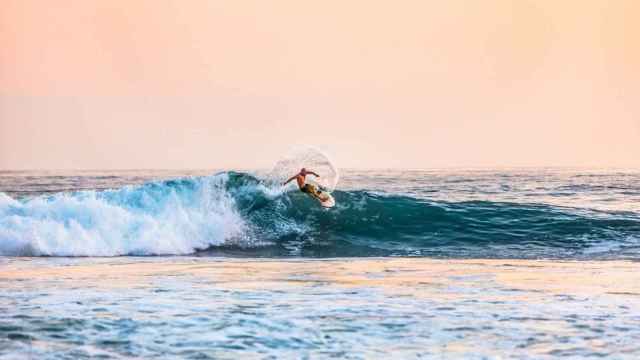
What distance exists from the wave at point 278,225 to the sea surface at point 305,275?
70mm

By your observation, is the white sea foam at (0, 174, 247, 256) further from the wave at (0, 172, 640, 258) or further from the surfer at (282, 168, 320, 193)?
the surfer at (282, 168, 320, 193)

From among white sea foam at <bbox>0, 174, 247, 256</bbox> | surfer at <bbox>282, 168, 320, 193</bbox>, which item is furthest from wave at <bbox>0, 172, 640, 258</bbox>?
surfer at <bbox>282, 168, 320, 193</bbox>

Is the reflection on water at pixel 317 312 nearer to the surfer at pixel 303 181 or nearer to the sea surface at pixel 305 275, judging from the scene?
the sea surface at pixel 305 275

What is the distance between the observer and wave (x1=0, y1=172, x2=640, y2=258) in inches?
945

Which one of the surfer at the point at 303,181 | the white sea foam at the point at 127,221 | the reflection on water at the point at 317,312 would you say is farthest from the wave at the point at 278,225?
the reflection on water at the point at 317,312

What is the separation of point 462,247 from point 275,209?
21.5 feet

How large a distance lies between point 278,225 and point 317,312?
15.9 m

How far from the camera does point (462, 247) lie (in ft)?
84.0

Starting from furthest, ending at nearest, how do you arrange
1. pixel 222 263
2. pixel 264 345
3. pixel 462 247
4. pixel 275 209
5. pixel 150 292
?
pixel 275 209 < pixel 462 247 < pixel 222 263 < pixel 150 292 < pixel 264 345

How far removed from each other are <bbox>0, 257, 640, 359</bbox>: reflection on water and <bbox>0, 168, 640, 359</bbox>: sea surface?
4 cm

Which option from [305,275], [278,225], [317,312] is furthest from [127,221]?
[317,312]

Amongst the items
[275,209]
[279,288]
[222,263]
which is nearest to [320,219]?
[275,209]

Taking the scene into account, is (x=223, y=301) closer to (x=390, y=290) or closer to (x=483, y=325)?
(x=390, y=290)

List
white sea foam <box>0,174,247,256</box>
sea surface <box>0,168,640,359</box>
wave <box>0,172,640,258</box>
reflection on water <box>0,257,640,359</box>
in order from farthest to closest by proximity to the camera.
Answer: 1. wave <box>0,172,640,258</box>
2. white sea foam <box>0,174,247,256</box>
3. sea surface <box>0,168,640,359</box>
4. reflection on water <box>0,257,640,359</box>
